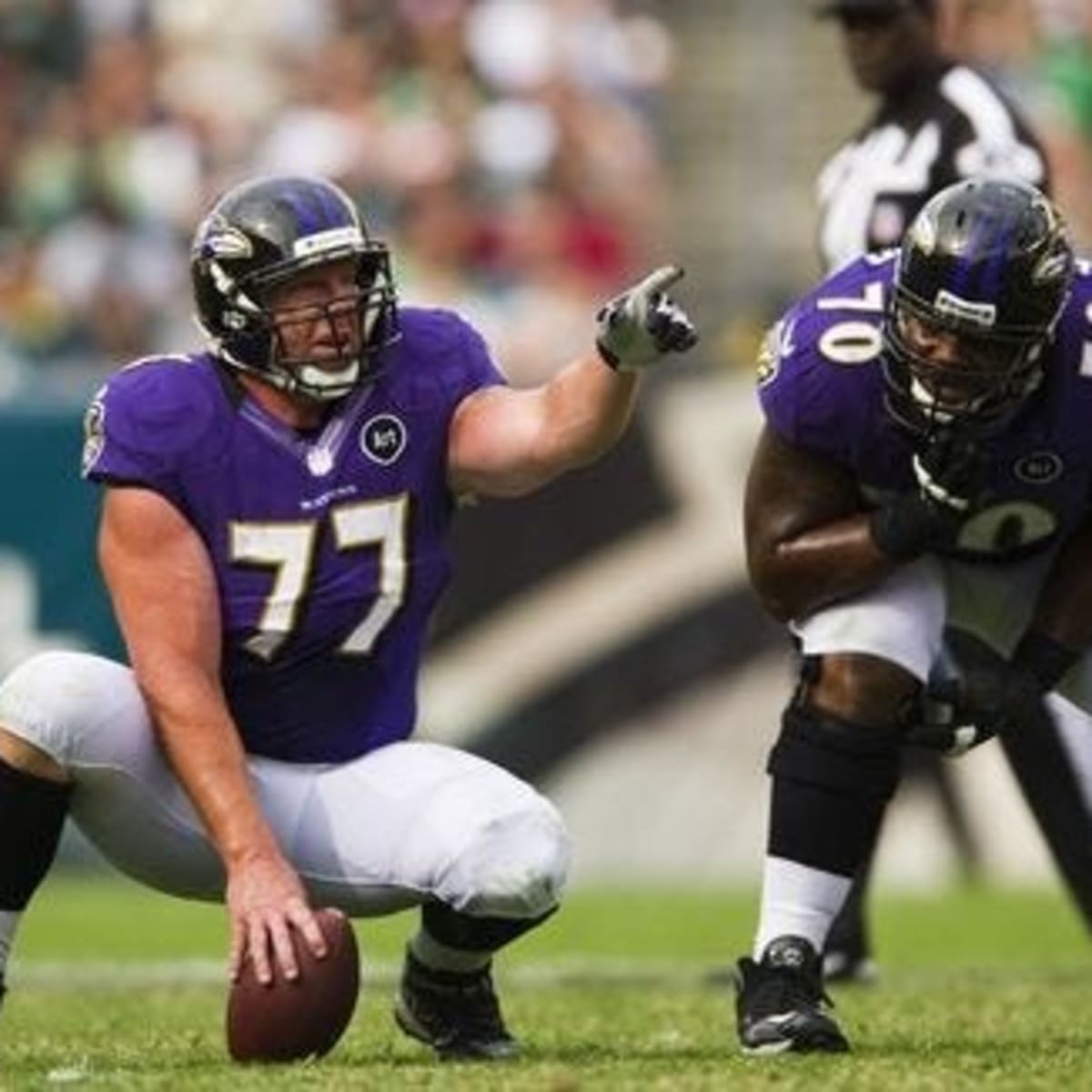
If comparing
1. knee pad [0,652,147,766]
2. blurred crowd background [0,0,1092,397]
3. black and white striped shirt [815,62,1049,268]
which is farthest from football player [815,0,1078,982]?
blurred crowd background [0,0,1092,397]

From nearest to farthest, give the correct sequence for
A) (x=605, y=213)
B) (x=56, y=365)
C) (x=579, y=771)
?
(x=579, y=771)
(x=56, y=365)
(x=605, y=213)

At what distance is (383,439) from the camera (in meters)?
5.43

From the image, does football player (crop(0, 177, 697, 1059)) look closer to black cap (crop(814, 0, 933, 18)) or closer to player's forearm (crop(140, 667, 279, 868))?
player's forearm (crop(140, 667, 279, 868))

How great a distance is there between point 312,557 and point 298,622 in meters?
0.10

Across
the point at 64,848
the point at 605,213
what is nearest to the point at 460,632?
the point at 64,848

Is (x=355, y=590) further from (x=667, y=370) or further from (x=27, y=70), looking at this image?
(x=27, y=70)

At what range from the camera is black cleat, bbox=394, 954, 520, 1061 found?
5512mm

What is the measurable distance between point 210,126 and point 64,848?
3191 millimetres

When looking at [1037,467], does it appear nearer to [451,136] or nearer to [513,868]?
[513,868]

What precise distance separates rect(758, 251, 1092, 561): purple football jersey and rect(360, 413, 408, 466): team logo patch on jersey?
0.55 metres

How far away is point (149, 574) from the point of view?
5250 mm

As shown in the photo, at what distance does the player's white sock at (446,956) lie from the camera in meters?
5.44

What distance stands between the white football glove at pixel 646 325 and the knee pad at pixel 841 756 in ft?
2.23

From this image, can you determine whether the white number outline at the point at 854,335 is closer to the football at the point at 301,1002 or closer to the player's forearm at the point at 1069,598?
the player's forearm at the point at 1069,598
